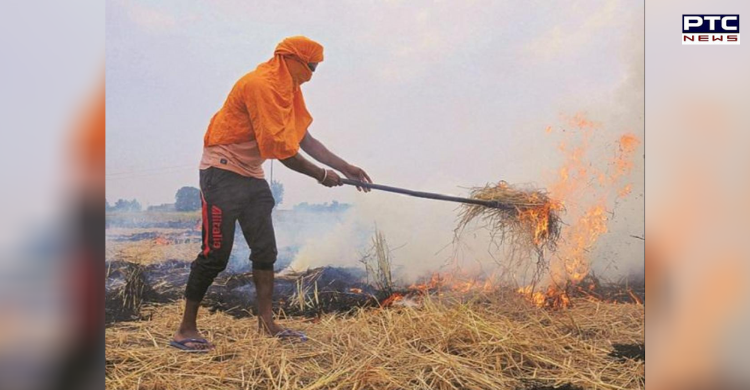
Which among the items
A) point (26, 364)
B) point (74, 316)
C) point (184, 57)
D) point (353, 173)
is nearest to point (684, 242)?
point (353, 173)

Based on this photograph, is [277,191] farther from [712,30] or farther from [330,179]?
[712,30]

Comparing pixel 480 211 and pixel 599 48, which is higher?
pixel 599 48

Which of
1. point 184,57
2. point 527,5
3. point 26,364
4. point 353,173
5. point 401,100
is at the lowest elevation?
point 26,364

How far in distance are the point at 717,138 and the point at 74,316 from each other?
424cm

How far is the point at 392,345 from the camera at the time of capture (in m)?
4.32

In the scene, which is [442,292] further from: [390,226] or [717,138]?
[717,138]

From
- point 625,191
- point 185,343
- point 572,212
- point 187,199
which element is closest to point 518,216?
point 572,212

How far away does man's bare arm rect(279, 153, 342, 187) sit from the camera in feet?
14.2

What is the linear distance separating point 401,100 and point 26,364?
2.94 metres

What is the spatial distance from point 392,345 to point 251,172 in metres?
1.43

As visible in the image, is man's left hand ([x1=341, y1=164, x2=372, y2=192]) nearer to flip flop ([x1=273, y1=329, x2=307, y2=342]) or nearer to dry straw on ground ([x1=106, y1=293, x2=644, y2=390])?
dry straw on ground ([x1=106, y1=293, x2=644, y2=390])

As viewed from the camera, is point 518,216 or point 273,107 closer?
point 273,107

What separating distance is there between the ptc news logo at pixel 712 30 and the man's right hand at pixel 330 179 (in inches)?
92.6

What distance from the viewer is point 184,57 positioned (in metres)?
4.36
